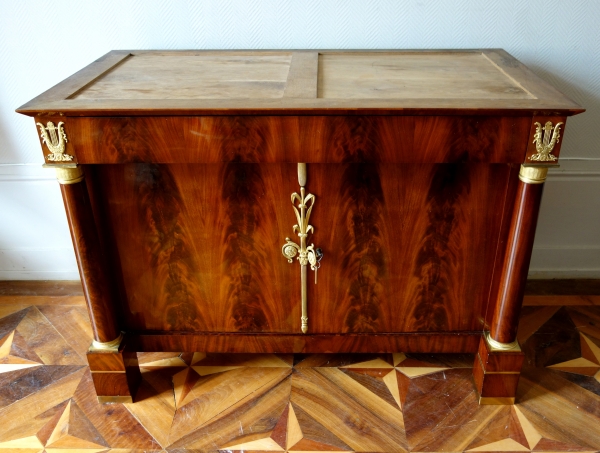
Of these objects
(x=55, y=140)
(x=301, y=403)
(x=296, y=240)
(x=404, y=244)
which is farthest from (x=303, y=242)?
(x=55, y=140)

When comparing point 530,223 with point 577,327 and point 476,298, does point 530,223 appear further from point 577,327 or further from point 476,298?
point 577,327

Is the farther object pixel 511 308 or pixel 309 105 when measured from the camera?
pixel 511 308

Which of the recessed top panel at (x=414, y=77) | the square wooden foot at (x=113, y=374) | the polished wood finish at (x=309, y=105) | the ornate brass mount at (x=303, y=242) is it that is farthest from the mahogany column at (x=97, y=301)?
the recessed top panel at (x=414, y=77)

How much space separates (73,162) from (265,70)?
411 millimetres

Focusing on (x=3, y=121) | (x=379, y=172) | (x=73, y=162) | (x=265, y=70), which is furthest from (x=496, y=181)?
(x=3, y=121)

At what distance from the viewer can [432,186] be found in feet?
3.11

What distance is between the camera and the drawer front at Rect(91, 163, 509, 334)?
0.95 metres

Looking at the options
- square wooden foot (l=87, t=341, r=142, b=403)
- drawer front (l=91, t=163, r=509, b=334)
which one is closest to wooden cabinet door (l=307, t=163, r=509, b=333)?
drawer front (l=91, t=163, r=509, b=334)

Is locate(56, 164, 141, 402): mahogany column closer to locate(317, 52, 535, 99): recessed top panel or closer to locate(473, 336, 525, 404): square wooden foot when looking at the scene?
locate(317, 52, 535, 99): recessed top panel

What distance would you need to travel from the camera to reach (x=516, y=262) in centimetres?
97

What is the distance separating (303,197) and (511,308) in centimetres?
46

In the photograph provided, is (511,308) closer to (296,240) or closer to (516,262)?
(516,262)

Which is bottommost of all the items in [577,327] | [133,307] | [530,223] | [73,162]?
[577,327]

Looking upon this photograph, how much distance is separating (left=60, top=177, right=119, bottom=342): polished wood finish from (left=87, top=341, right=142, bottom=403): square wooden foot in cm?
4
